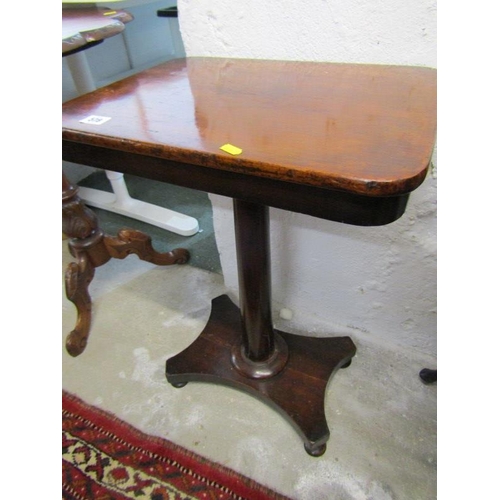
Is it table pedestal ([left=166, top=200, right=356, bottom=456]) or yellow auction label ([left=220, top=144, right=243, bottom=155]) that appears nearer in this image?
yellow auction label ([left=220, top=144, right=243, bottom=155])

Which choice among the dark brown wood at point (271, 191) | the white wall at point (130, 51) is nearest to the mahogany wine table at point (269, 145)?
the dark brown wood at point (271, 191)

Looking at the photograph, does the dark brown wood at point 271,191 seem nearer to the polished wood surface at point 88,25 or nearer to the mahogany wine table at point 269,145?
the mahogany wine table at point 269,145

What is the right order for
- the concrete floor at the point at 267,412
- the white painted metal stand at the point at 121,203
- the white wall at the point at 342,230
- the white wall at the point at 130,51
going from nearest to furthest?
the white wall at the point at 342,230, the concrete floor at the point at 267,412, the white painted metal stand at the point at 121,203, the white wall at the point at 130,51

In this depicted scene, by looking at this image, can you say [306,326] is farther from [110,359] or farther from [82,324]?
[82,324]

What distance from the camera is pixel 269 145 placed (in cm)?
55

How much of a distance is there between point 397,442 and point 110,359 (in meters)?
0.86

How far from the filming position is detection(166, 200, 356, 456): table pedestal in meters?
0.92

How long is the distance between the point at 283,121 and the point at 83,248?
0.98m

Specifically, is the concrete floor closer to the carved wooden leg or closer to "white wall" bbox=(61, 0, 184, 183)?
the carved wooden leg

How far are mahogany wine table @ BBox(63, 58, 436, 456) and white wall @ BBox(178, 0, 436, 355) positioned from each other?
0.05 m

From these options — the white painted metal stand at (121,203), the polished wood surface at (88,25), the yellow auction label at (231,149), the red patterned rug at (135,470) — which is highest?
the polished wood surface at (88,25)

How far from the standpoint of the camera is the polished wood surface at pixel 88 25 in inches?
38.6

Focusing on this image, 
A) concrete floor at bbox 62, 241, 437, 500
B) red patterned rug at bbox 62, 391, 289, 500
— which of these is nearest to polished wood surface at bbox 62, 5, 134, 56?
concrete floor at bbox 62, 241, 437, 500

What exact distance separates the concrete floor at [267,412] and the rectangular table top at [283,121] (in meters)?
0.70
